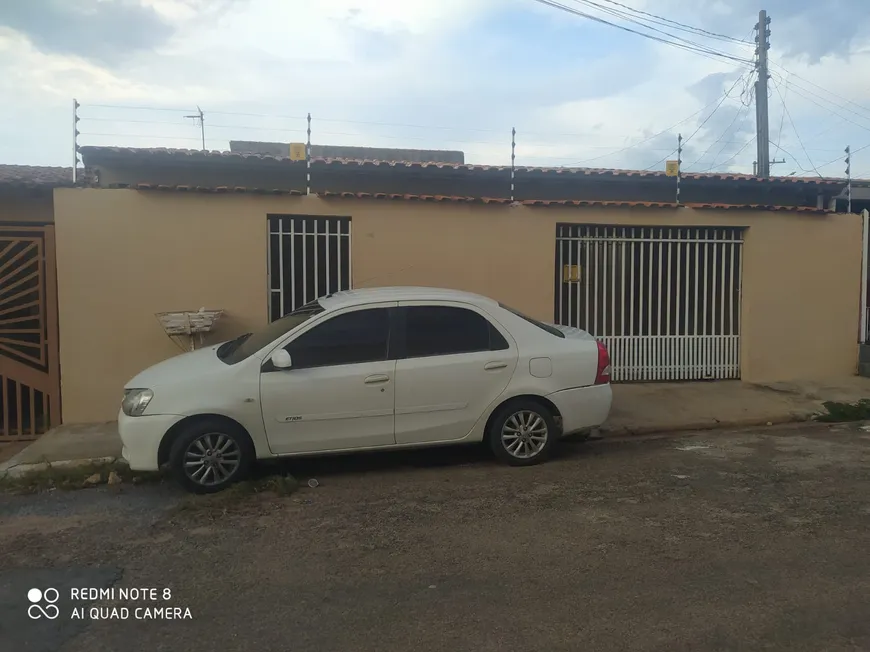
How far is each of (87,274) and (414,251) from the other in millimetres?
3780

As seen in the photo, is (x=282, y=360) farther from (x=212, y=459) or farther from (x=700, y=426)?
(x=700, y=426)

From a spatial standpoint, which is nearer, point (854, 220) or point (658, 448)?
point (658, 448)

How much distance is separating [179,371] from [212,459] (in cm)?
78

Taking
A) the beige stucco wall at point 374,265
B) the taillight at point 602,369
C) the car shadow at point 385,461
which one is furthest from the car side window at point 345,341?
the beige stucco wall at point 374,265

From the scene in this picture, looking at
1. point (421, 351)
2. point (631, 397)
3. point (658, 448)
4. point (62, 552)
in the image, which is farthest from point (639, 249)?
point (62, 552)

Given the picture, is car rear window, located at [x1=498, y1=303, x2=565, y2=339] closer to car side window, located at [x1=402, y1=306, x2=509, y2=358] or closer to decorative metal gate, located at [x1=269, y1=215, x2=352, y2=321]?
car side window, located at [x1=402, y1=306, x2=509, y2=358]

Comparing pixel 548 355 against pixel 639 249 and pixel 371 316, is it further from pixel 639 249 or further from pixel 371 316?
pixel 639 249

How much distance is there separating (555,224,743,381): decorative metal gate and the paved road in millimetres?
3411

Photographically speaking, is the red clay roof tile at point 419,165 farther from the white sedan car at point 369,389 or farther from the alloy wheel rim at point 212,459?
the alloy wheel rim at point 212,459

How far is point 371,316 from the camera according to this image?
5.98 meters

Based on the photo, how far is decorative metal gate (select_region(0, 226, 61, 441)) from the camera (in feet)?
25.9

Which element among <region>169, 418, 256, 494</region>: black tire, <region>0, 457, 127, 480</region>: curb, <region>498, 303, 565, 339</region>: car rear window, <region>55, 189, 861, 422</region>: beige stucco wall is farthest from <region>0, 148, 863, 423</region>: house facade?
<region>169, 418, 256, 494</region>: black tire

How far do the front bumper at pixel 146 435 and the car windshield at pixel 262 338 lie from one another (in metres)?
0.69

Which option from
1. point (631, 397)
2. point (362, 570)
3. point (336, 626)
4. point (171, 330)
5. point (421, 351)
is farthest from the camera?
point (631, 397)
